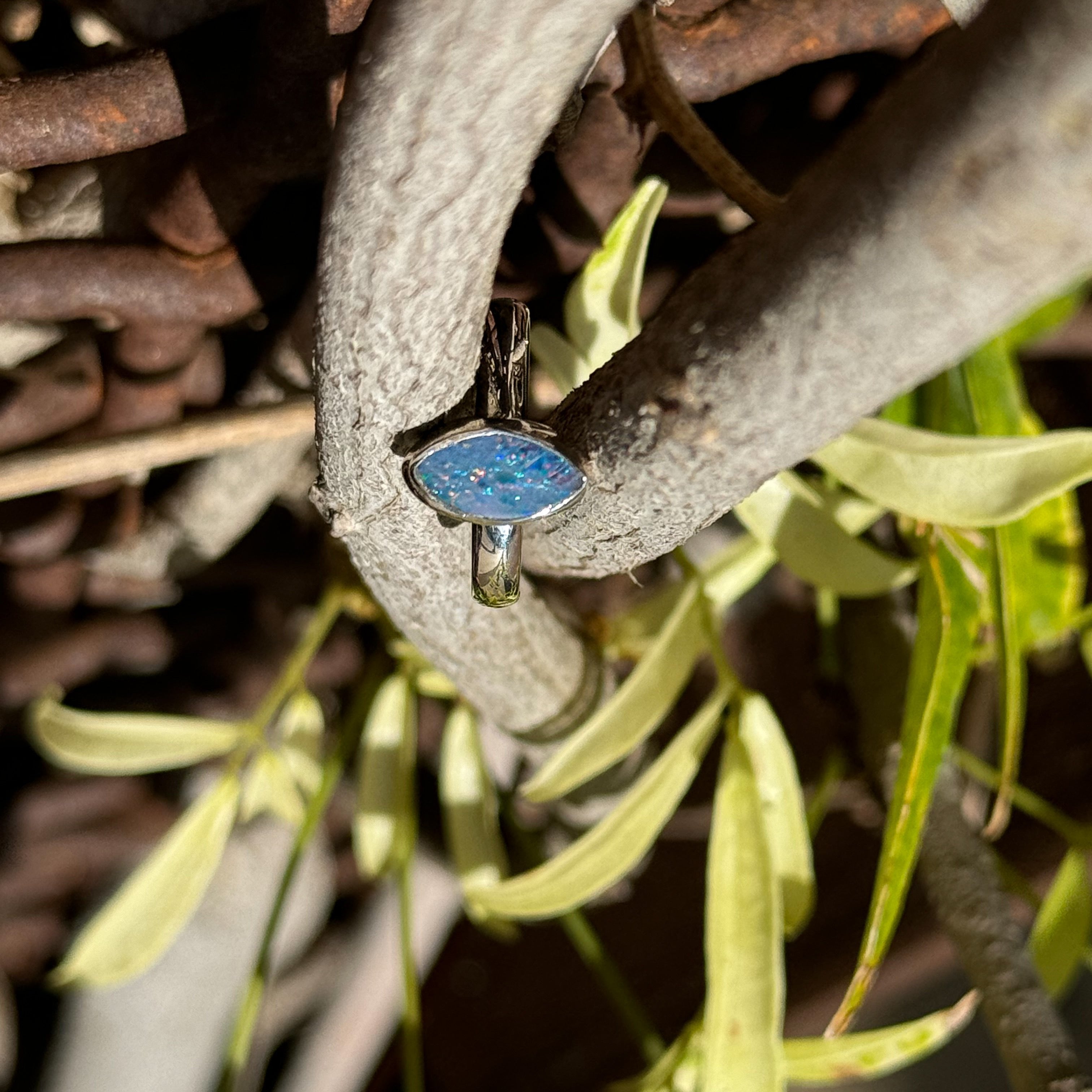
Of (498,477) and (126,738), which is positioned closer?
(498,477)

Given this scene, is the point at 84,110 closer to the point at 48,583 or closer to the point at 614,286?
the point at 614,286

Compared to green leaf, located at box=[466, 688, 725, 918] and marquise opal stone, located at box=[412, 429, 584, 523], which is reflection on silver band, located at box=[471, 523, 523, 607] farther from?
green leaf, located at box=[466, 688, 725, 918]

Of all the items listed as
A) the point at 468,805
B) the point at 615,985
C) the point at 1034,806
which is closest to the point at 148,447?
the point at 468,805

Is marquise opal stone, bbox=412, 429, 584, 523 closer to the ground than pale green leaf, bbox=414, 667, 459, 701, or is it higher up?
higher up

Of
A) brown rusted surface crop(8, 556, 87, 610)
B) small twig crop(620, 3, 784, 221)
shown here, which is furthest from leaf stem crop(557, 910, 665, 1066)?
small twig crop(620, 3, 784, 221)

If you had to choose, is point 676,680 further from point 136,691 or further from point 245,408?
point 136,691

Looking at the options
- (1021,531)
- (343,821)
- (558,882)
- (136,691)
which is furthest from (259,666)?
(1021,531)

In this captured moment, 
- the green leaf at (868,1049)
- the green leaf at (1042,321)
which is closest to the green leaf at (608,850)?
the green leaf at (868,1049)
